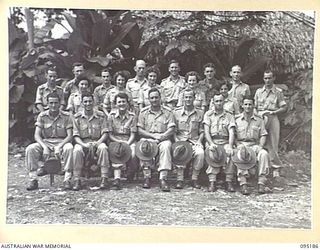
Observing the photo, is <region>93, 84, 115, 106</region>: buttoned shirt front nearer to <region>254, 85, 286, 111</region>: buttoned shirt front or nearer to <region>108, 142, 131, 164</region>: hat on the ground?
<region>108, 142, 131, 164</region>: hat on the ground

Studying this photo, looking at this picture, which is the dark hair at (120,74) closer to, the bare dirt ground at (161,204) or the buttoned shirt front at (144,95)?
the buttoned shirt front at (144,95)

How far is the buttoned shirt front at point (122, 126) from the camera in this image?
2.93ft

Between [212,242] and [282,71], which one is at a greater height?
[282,71]

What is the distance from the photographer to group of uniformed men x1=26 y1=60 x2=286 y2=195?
888 mm

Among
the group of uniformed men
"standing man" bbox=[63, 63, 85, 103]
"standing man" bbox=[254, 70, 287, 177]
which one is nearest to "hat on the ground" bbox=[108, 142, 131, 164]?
the group of uniformed men

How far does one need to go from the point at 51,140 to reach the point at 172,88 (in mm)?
207

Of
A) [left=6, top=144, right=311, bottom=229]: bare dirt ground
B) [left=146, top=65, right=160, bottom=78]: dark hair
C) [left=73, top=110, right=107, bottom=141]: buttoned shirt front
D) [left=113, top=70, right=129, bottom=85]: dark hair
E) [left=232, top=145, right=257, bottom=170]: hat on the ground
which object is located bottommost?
[left=6, top=144, right=311, bottom=229]: bare dirt ground

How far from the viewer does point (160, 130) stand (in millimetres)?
893

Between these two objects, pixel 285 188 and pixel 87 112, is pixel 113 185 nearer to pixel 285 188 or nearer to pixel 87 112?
pixel 87 112

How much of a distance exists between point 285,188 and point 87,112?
0.33m

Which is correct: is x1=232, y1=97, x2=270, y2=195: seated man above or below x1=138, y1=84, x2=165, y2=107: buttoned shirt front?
below

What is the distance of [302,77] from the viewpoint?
0.89m

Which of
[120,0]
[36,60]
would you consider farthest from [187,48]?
[36,60]

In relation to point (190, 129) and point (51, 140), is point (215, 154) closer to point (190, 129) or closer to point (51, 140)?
point (190, 129)
